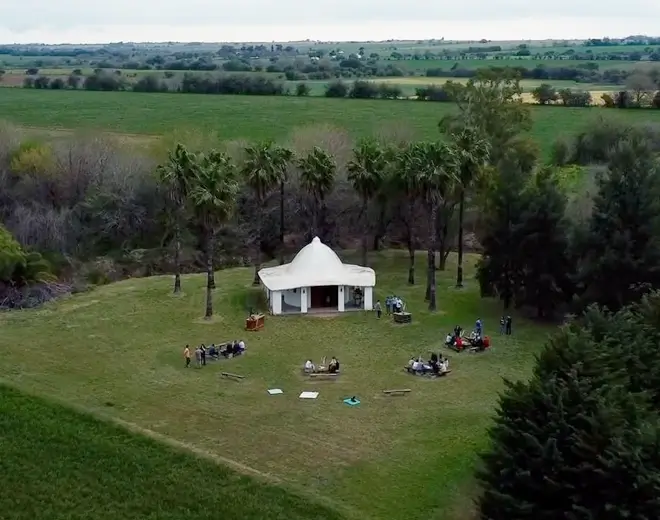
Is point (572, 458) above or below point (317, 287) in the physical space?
above

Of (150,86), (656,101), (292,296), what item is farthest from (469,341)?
(150,86)

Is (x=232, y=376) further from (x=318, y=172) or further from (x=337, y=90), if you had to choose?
(x=337, y=90)

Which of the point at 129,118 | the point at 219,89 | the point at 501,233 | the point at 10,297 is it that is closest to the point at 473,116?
the point at 501,233

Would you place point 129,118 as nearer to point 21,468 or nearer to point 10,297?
point 10,297

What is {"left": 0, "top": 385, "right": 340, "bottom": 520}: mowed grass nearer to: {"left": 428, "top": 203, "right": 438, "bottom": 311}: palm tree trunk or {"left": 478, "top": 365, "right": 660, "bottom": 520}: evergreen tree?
{"left": 478, "top": 365, "right": 660, "bottom": 520}: evergreen tree

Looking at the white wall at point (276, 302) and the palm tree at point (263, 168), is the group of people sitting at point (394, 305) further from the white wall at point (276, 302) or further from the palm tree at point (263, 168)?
the palm tree at point (263, 168)

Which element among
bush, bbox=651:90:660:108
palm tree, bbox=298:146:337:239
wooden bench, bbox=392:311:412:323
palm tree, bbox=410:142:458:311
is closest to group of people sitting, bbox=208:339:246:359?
wooden bench, bbox=392:311:412:323
